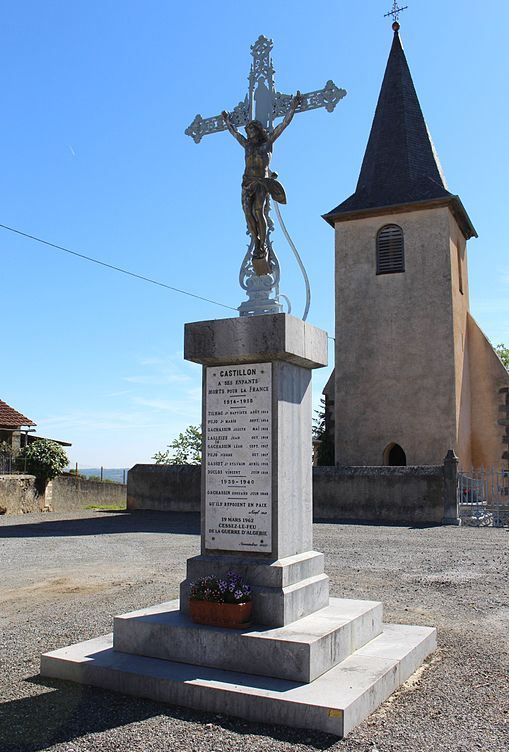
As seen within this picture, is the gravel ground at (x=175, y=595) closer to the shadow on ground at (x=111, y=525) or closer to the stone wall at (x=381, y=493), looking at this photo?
the shadow on ground at (x=111, y=525)

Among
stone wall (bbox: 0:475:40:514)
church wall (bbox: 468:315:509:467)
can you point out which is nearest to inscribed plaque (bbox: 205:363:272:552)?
stone wall (bbox: 0:475:40:514)

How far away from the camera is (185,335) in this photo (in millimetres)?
6480

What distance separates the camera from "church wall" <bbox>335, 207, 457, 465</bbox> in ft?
79.7

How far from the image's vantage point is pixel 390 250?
84.8 feet

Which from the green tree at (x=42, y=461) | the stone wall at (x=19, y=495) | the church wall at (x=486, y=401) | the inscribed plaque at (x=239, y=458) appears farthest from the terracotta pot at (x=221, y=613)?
the church wall at (x=486, y=401)

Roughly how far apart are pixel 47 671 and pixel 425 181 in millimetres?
23912

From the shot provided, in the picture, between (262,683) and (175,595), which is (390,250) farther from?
(262,683)

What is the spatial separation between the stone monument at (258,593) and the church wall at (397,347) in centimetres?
1832

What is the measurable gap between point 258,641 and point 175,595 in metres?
3.68

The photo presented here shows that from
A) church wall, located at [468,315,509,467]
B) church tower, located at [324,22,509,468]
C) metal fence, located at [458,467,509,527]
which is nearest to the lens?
metal fence, located at [458,467,509,527]

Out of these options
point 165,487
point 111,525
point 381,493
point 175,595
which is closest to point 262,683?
point 175,595

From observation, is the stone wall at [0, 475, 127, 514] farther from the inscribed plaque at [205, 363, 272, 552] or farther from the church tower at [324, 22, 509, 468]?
the inscribed plaque at [205, 363, 272, 552]

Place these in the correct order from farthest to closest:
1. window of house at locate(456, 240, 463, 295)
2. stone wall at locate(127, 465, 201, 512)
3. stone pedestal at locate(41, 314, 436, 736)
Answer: window of house at locate(456, 240, 463, 295) < stone wall at locate(127, 465, 201, 512) < stone pedestal at locate(41, 314, 436, 736)

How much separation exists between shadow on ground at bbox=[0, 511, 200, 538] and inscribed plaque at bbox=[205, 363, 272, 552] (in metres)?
9.93
